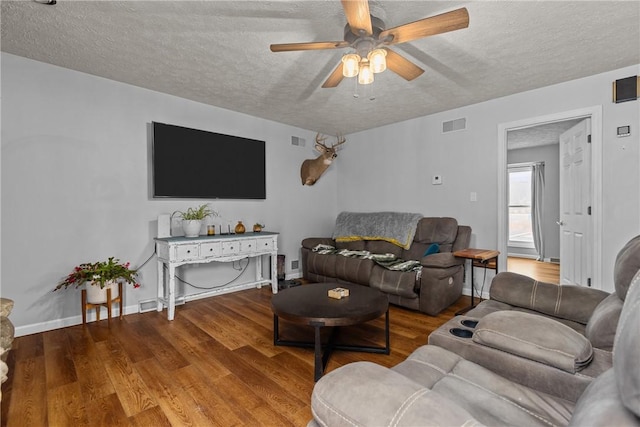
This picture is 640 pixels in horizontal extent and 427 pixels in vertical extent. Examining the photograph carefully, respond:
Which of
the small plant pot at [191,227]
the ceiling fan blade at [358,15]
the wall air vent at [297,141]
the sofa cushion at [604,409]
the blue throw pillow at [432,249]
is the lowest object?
the blue throw pillow at [432,249]

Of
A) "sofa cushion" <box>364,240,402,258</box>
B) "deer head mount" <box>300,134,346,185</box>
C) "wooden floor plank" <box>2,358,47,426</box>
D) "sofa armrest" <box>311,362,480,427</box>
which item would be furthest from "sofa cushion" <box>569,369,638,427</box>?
"deer head mount" <box>300,134,346,185</box>

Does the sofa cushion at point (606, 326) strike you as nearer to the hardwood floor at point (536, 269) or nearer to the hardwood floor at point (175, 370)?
the hardwood floor at point (175, 370)

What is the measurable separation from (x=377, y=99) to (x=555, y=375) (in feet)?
10.5

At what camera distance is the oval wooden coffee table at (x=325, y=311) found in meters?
2.00

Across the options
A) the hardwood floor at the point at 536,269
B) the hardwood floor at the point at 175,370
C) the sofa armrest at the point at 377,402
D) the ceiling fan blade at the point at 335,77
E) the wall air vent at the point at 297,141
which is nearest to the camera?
the sofa armrest at the point at 377,402

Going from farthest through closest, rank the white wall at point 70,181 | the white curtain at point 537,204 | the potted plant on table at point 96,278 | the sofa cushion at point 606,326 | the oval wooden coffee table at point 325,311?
the white curtain at point 537,204, the potted plant on table at point 96,278, the white wall at point 70,181, the oval wooden coffee table at point 325,311, the sofa cushion at point 606,326

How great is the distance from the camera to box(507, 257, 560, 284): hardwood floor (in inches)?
194

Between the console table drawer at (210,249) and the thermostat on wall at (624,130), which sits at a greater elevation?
the thermostat on wall at (624,130)

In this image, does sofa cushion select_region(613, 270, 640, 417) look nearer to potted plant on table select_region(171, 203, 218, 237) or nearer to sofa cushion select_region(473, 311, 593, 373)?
sofa cushion select_region(473, 311, 593, 373)

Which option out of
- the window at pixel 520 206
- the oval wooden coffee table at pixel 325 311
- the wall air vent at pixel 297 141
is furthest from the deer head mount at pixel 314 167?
the window at pixel 520 206

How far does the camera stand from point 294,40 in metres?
2.38

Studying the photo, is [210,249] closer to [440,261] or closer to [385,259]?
[385,259]

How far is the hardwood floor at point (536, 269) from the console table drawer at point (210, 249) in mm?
4843

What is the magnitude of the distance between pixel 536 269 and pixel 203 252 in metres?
5.78
